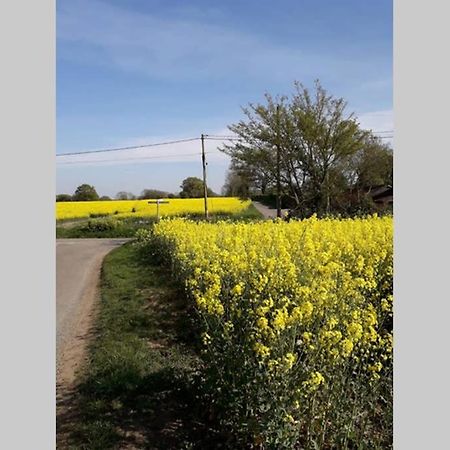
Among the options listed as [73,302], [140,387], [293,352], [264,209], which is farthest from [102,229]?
[293,352]

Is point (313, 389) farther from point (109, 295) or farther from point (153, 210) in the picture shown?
point (153, 210)

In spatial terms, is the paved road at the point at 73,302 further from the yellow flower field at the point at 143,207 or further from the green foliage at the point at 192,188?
the green foliage at the point at 192,188

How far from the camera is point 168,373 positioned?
407cm

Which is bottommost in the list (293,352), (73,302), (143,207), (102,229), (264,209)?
(73,302)

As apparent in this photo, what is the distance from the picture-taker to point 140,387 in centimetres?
384

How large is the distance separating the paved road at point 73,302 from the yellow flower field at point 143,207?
10.7 metres

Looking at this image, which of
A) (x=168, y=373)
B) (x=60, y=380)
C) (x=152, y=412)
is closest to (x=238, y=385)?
(x=152, y=412)

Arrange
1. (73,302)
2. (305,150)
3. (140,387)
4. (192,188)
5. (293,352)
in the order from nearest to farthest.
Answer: (293,352) < (140,387) < (73,302) < (305,150) < (192,188)

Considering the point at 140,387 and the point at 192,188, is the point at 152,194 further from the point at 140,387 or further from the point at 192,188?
the point at 140,387

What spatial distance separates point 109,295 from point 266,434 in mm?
5543

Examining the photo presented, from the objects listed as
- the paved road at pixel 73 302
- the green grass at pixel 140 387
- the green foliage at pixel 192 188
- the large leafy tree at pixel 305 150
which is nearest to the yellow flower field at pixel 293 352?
the green grass at pixel 140 387

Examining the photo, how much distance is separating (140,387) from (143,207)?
79.1 feet

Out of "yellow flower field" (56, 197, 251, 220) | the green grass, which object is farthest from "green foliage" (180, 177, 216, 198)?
the green grass

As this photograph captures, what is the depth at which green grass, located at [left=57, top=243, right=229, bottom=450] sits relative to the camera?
3143mm
